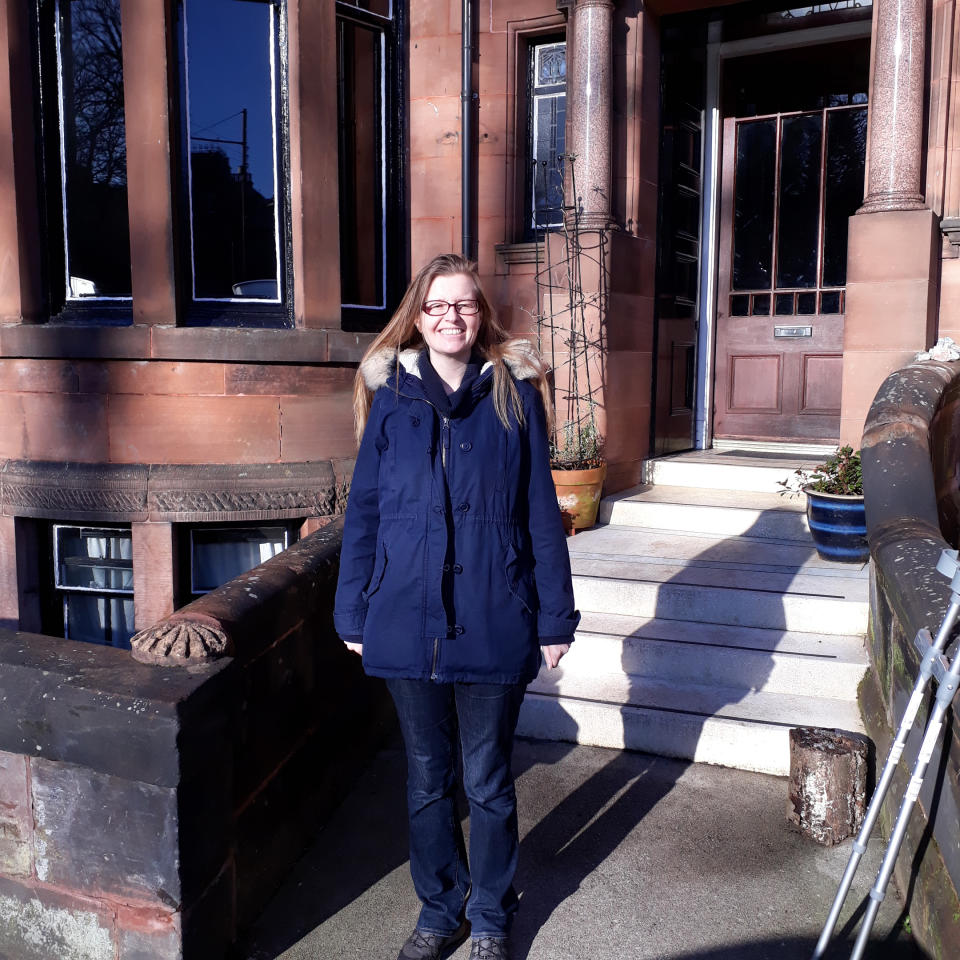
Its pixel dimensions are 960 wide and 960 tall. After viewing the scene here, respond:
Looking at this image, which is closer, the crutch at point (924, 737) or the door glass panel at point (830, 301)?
the crutch at point (924, 737)

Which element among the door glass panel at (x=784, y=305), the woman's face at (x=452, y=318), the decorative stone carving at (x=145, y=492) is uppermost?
the door glass panel at (x=784, y=305)

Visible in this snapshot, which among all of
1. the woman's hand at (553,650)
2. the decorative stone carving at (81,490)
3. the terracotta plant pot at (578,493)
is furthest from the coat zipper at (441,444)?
the terracotta plant pot at (578,493)

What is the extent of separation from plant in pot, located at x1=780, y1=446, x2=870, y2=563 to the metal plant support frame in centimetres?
150

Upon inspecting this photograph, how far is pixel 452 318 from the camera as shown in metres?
2.58

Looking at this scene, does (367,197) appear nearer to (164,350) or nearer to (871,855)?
(164,350)

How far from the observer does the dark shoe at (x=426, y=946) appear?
8.74 ft

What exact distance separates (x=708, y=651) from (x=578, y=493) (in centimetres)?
181

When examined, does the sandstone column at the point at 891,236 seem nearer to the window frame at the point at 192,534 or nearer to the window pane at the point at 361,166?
the window pane at the point at 361,166

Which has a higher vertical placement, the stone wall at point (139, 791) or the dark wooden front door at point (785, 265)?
the dark wooden front door at point (785, 265)

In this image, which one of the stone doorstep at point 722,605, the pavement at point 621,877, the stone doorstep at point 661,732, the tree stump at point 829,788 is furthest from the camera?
the stone doorstep at point 722,605

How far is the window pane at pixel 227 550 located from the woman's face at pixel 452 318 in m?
3.21

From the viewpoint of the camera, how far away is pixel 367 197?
6.32 meters

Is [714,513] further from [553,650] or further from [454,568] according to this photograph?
[454,568]

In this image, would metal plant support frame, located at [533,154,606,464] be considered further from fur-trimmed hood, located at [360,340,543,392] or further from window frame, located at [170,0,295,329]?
fur-trimmed hood, located at [360,340,543,392]
